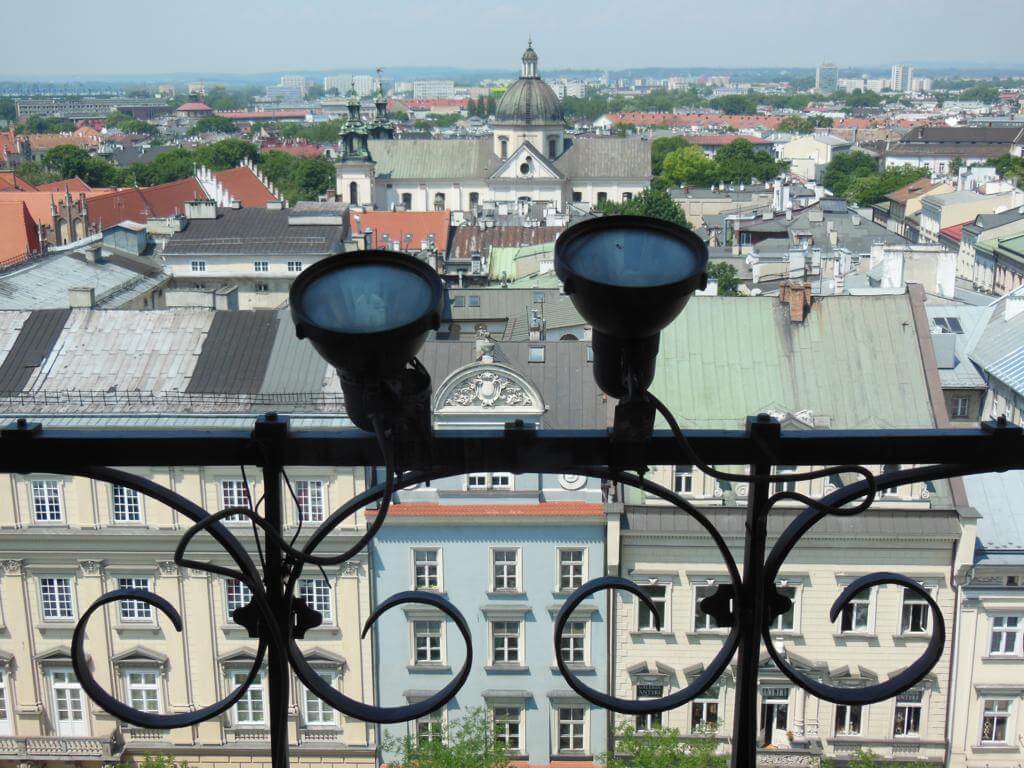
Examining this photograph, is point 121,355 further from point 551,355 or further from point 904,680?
point 904,680

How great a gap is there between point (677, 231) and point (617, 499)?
14.3 m

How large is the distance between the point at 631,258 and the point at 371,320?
54cm

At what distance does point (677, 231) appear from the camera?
241cm

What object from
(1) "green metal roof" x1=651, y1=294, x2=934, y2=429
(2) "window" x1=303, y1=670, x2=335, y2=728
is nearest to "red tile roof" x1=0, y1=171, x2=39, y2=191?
(1) "green metal roof" x1=651, y1=294, x2=934, y2=429

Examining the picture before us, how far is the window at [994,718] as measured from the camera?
52.5 ft

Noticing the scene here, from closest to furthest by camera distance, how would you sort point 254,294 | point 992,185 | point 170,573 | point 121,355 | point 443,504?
point 170,573 < point 443,504 < point 121,355 < point 254,294 < point 992,185

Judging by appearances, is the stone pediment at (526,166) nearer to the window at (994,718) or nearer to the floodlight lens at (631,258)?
the window at (994,718)

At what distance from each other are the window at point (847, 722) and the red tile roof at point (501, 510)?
428 centimetres

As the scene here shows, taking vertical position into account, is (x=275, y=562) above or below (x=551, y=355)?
above

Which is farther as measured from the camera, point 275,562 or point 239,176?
point 239,176

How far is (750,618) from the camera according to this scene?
271cm

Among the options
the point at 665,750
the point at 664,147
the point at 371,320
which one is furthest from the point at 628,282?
the point at 664,147

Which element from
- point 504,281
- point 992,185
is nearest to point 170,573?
point 504,281

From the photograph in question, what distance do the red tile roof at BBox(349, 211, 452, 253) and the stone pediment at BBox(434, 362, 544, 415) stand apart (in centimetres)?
3822
